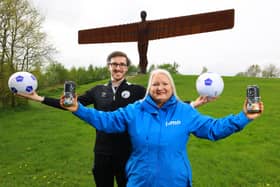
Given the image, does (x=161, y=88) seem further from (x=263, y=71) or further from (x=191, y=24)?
(x=263, y=71)

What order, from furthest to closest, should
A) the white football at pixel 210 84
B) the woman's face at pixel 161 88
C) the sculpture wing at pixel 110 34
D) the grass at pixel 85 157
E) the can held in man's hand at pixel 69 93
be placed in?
the sculpture wing at pixel 110 34
the grass at pixel 85 157
the white football at pixel 210 84
the woman's face at pixel 161 88
the can held in man's hand at pixel 69 93

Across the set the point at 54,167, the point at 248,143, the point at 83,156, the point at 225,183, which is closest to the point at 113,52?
→ the point at 225,183

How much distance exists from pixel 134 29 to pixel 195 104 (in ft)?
19.8

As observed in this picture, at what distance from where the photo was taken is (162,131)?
96.0 inches

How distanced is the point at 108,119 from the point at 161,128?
1.46 feet

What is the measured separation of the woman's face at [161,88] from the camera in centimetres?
252

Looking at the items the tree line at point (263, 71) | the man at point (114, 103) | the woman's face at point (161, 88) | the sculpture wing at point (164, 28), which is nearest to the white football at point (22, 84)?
the man at point (114, 103)

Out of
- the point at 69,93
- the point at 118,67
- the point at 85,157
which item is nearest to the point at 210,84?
the point at 118,67

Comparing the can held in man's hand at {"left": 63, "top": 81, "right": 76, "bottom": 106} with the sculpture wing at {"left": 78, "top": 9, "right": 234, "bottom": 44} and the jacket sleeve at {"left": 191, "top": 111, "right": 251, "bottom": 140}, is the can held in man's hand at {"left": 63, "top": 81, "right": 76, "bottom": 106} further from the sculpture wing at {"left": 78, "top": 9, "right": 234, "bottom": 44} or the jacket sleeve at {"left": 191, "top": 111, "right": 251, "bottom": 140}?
the sculpture wing at {"left": 78, "top": 9, "right": 234, "bottom": 44}

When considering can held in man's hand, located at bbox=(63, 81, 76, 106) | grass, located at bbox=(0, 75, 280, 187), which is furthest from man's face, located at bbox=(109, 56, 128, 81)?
grass, located at bbox=(0, 75, 280, 187)

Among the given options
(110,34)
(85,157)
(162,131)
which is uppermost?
(110,34)

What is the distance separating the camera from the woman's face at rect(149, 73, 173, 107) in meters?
2.52

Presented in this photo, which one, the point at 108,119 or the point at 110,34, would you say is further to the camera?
the point at 110,34

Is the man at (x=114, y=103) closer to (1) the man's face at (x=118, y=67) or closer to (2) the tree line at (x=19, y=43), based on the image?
(1) the man's face at (x=118, y=67)
